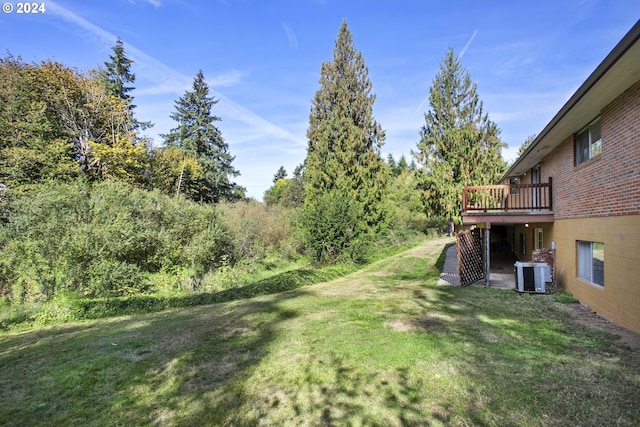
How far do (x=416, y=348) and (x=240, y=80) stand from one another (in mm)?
15673

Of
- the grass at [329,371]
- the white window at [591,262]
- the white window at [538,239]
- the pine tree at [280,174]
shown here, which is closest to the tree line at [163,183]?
the grass at [329,371]

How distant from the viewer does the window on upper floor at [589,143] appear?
7100mm

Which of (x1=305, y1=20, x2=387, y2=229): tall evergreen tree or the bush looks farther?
(x1=305, y1=20, x2=387, y2=229): tall evergreen tree

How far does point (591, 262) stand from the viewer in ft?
24.1

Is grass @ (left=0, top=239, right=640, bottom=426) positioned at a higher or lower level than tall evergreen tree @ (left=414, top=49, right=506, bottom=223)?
lower

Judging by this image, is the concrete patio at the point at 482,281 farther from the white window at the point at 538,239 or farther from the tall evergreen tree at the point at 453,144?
the tall evergreen tree at the point at 453,144

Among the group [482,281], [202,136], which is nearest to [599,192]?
[482,281]

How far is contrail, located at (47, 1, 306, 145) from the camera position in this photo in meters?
11.0

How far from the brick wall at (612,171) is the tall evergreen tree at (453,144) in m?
13.5

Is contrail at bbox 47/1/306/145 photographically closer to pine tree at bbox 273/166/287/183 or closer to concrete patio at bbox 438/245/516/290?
concrete patio at bbox 438/245/516/290

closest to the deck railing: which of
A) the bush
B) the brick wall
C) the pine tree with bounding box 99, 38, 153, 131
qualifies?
the brick wall

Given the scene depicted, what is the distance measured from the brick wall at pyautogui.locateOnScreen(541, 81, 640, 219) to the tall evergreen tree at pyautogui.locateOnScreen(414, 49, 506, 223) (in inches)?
532

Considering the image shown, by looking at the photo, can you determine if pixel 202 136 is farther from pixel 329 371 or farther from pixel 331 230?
pixel 329 371

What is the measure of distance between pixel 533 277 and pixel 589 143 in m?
3.75
